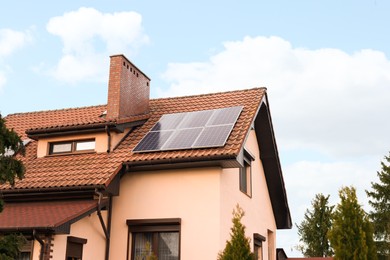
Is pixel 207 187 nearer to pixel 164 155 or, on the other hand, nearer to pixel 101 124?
pixel 164 155

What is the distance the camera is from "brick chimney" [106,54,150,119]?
17.5 meters

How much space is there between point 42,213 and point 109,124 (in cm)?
373

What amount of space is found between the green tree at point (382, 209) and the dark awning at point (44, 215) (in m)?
31.7

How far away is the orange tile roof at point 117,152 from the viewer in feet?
48.0

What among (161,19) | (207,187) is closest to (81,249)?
(207,187)

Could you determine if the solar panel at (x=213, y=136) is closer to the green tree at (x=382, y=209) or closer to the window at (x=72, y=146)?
the window at (x=72, y=146)

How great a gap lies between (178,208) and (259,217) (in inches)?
195

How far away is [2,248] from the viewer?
9.55 m

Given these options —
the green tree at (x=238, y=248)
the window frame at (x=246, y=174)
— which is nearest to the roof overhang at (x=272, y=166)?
the window frame at (x=246, y=174)

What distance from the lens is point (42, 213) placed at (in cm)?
1360

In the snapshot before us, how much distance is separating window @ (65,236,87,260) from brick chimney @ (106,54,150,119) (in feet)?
15.8

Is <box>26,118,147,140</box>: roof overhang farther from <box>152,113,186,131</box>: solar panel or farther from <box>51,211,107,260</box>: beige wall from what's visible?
<box>51,211,107,260</box>: beige wall

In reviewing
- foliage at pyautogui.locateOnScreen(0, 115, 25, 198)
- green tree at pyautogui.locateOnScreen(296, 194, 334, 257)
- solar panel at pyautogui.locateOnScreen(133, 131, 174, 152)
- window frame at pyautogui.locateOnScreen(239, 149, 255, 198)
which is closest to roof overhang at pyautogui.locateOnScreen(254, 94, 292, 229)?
window frame at pyautogui.locateOnScreen(239, 149, 255, 198)

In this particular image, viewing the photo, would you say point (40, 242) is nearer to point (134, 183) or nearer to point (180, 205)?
point (134, 183)
